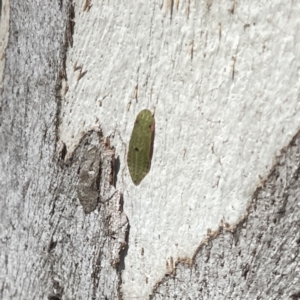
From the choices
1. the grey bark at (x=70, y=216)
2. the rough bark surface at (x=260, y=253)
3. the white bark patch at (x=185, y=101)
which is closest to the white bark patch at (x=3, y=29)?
the grey bark at (x=70, y=216)

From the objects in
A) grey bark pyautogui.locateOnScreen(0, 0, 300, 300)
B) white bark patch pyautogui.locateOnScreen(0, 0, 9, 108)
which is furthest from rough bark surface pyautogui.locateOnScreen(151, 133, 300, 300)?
white bark patch pyautogui.locateOnScreen(0, 0, 9, 108)

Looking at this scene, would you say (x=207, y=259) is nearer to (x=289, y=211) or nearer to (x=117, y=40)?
(x=289, y=211)

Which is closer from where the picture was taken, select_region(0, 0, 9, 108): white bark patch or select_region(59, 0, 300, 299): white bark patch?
select_region(59, 0, 300, 299): white bark patch

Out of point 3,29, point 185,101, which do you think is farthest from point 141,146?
point 3,29

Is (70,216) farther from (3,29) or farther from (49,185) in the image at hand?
(3,29)

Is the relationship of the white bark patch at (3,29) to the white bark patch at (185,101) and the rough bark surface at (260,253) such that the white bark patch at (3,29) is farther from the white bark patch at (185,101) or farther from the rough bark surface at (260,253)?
the rough bark surface at (260,253)

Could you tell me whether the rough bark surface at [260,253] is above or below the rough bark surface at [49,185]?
below

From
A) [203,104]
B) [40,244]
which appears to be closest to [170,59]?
[203,104]

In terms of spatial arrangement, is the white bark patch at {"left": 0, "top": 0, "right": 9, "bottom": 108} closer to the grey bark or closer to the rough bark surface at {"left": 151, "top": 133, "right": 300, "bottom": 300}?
the grey bark
